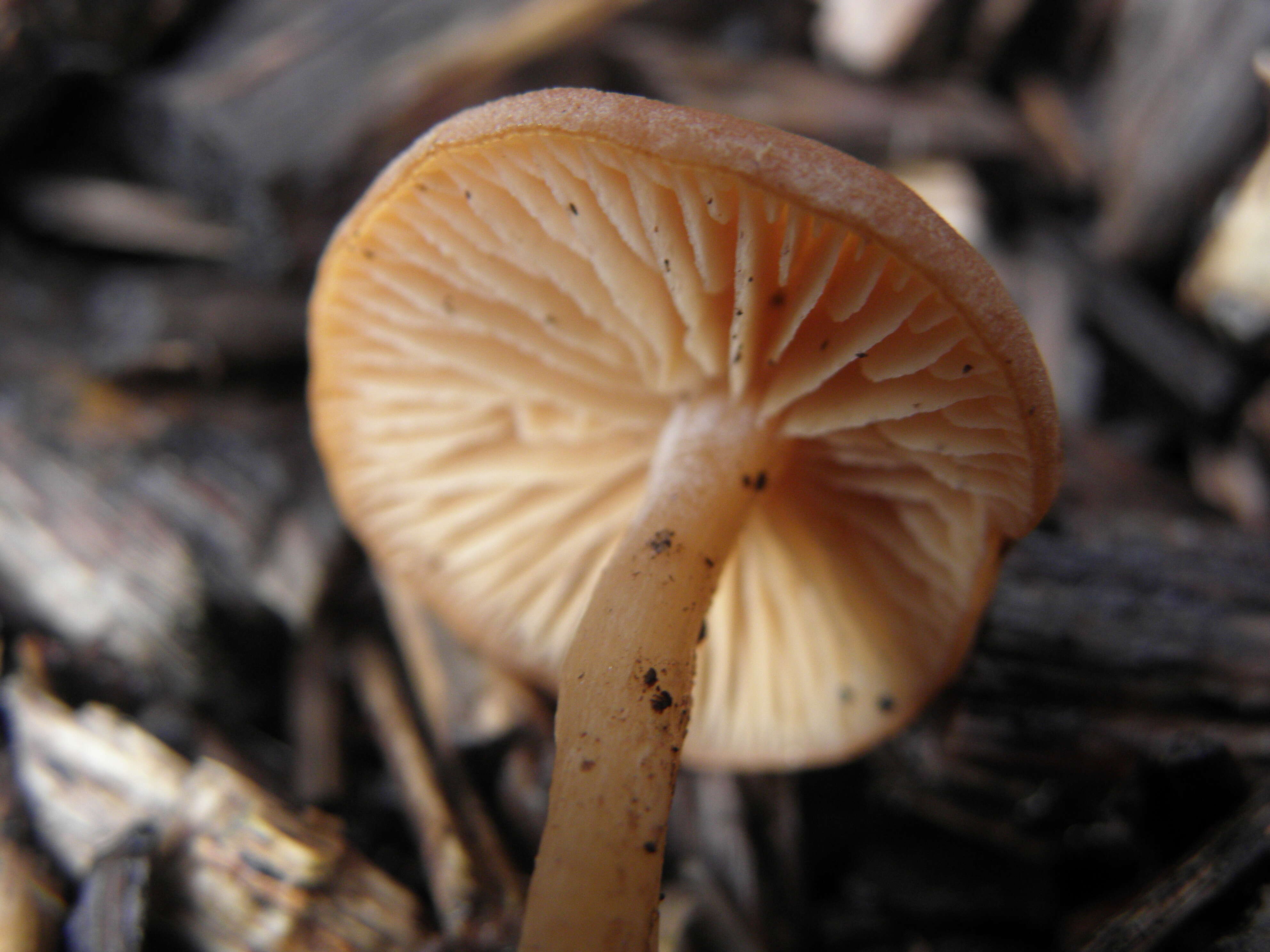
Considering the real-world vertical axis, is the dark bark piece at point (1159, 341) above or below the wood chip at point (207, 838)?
above

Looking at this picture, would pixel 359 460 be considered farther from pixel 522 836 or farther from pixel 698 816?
pixel 698 816

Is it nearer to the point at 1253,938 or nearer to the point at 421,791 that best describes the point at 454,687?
the point at 421,791

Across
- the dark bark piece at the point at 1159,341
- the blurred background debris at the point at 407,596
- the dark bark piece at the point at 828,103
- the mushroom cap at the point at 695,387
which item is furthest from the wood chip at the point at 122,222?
the dark bark piece at the point at 1159,341

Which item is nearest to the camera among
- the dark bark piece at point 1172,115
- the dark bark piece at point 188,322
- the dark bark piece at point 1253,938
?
the dark bark piece at point 1253,938

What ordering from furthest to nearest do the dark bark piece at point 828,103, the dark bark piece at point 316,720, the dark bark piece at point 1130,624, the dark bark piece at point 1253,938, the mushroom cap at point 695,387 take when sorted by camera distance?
the dark bark piece at point 828,103 < the dark bark piece at point 316,720 < the dark bark piece at point 1130,624 < the dark bark piece at point 1253,938 < the mushroom cap at point 695,387

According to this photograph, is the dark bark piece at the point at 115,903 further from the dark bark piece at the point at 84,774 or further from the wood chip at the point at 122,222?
the wood chip at the point at 122,222

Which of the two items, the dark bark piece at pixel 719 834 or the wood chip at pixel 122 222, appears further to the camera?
the wood chip at pixel 122 222
